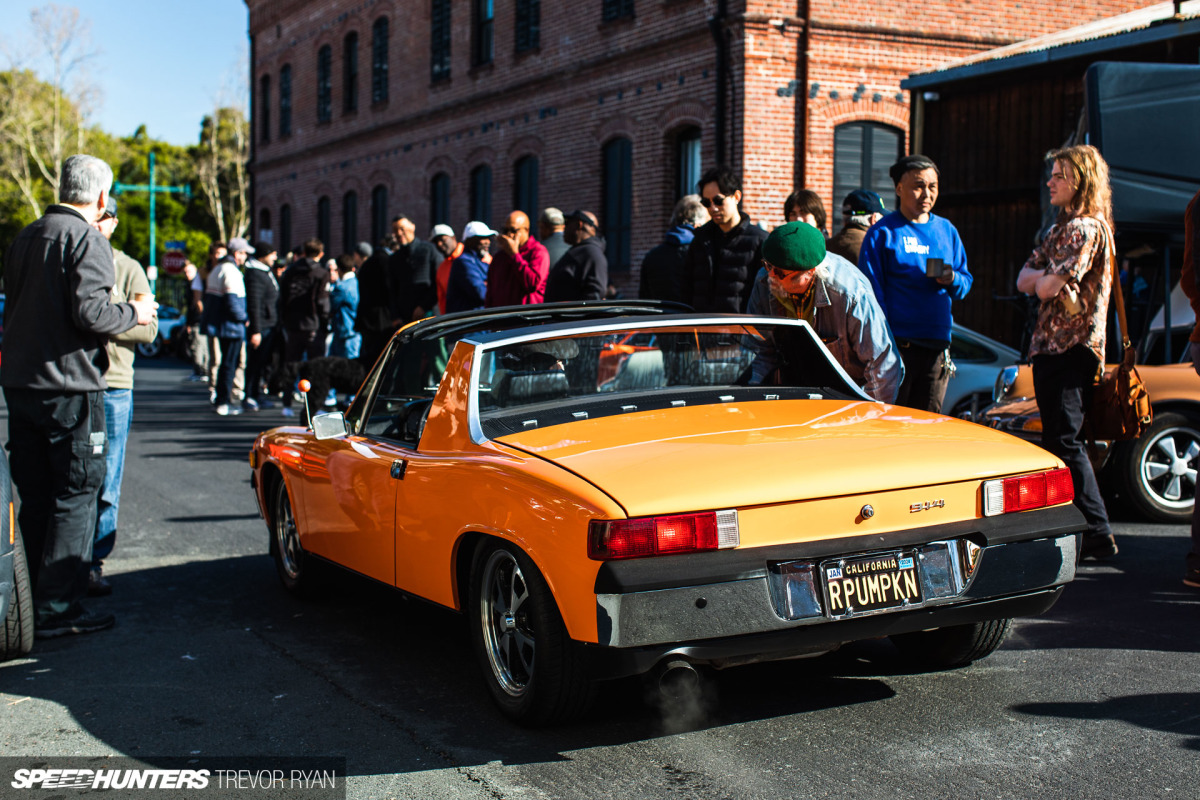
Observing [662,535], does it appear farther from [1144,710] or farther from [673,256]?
[673,256]

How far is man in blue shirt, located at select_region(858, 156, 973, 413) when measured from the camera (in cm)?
605

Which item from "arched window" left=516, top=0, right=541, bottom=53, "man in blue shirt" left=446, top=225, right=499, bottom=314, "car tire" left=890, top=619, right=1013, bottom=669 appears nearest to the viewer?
"car tire" left=890, top=619, right=1013, bottom=669

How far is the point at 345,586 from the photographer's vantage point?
239 inches

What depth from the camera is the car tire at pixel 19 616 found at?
4.84 m

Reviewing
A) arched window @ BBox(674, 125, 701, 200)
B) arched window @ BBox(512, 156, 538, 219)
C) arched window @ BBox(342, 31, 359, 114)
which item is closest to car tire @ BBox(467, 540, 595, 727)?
arched window @ BBox(674, 125, 701, 200)

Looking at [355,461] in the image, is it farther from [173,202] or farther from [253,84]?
[173,202]

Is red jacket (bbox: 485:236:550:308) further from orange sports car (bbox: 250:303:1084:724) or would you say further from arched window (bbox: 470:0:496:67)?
arched window (bbox: 470:0:496:67)

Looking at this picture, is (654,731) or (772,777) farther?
(654,731)

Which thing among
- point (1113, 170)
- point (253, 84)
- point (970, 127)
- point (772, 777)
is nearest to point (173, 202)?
point (253, 84)

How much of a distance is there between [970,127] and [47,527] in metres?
14.6

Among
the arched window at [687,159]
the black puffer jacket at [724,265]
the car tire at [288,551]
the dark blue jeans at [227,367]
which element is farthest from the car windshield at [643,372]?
the arched window at [687,159]

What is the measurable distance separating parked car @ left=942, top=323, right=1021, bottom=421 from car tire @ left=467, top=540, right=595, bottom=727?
7781mm

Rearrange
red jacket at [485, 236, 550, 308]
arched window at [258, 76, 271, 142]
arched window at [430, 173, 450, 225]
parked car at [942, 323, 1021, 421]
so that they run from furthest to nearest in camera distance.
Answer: arched window at [258, 76, 271, 142], arched window at [430, 173, 450, 225], parked car at [942, 323, 1021, 421], red jacket at [485, 236, 550, 308]

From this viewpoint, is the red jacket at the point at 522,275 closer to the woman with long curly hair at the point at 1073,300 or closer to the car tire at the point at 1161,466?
the woman with long curly hair at the point at 1073,300
